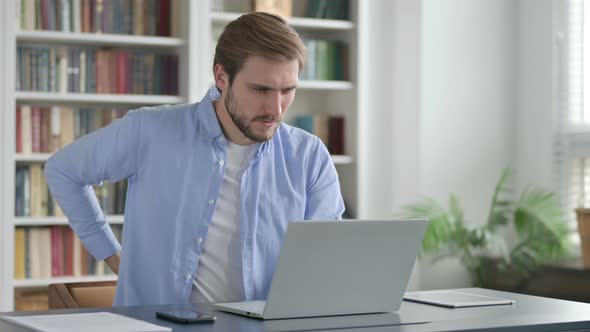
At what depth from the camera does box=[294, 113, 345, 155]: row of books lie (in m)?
4.87

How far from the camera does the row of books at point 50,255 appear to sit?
4.41 metres

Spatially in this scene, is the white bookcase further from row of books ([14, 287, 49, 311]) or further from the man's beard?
the man's beard

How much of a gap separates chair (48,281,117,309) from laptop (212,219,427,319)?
74cm

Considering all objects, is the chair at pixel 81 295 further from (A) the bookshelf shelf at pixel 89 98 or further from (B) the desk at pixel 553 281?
(B) the desk at pixel 553 281

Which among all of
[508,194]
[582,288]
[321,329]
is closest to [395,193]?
[508,194]

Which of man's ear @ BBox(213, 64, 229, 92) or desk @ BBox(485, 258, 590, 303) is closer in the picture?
man's ear @ BBox(213, 64, 229, 92)

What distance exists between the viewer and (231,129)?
8.00 feet

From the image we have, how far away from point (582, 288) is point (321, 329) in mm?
3007

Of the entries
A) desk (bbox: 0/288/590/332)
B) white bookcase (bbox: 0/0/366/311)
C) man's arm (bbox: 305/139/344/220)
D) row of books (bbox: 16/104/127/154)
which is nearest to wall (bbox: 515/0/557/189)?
white bookcase (bbox: 0/0/366/311)

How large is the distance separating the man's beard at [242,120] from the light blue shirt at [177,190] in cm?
6

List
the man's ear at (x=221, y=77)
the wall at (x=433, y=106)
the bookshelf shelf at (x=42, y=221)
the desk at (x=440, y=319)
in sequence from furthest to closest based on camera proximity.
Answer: the wall at (x=433, y=106) < the bookshelf shelf at (x=42, y=221) < the man's ear at (x=221, y=77) < the desk at (x=440, y=319)

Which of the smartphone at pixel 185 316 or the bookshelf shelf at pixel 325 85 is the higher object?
the bookshelf shelf at pixel 325 85

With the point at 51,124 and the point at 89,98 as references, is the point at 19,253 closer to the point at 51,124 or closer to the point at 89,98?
the point at 51,124

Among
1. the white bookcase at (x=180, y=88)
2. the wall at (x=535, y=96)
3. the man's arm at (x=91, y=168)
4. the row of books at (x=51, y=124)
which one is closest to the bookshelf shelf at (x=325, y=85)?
the white bookcase at (x=180, y=88)
